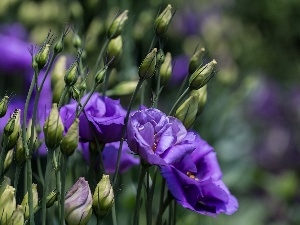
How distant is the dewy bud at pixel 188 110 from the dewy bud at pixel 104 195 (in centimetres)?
17

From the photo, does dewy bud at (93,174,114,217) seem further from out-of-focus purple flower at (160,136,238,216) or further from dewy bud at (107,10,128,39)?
dewy bud at (107,10,128,39)

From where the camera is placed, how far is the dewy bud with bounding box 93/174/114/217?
2.82 feet

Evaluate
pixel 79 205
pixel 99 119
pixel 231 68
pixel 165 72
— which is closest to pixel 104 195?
pixel 79 205

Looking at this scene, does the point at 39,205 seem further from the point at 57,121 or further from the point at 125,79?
the point at 125,79

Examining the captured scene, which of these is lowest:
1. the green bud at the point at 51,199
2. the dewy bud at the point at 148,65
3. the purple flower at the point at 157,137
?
the green bud at the point at 51,199

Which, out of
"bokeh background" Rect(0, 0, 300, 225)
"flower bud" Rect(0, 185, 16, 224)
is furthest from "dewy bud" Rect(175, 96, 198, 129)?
"flower bud" Rect(0, 185, 16, 224)

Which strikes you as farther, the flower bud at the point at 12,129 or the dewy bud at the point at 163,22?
the dewy bud at the point at 163,22

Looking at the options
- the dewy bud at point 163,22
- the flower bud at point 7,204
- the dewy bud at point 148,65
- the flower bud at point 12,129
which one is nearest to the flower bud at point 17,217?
the flower bud at point 7,204

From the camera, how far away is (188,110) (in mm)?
976

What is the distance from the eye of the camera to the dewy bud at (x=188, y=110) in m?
0.97

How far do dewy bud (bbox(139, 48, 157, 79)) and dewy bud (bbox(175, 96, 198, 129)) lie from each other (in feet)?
0.24

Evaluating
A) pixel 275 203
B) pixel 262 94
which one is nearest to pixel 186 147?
pixel 275 203

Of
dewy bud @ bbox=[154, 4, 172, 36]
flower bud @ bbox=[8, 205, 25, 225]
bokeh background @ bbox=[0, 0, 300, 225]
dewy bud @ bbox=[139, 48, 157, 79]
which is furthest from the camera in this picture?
bokeh background @ bbox=[0, 0, 300, 225]

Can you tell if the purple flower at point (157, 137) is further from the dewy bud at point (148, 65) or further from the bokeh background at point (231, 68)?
the bokeh background at point (231, 68)
